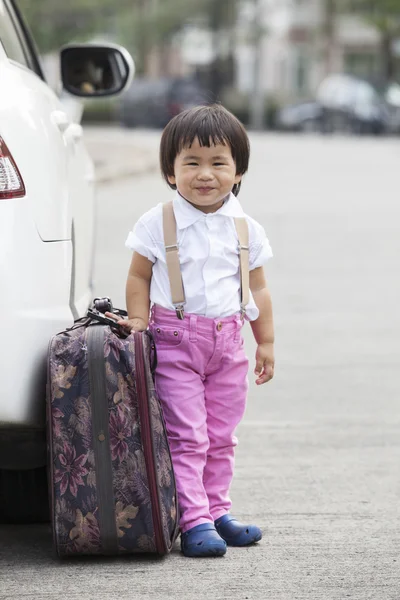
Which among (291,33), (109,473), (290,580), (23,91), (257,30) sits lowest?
(290,580)

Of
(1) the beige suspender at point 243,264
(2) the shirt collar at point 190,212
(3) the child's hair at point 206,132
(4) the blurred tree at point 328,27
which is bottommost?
(1) the beige suspender at point 243,264

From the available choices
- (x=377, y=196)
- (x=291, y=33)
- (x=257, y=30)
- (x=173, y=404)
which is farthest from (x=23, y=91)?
(x=291, y=33)

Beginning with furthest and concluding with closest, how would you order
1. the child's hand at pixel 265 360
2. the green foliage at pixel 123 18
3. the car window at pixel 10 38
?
the green foliage at pixel 123 18
the car window at pixel 10 38
the child's hand at pixel 265 360

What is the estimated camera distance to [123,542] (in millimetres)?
3488

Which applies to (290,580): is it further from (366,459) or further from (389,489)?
(366,459)

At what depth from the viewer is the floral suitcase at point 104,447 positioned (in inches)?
135

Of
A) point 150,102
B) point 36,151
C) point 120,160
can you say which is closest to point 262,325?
point 36,151

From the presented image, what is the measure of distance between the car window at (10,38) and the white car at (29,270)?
18 cm

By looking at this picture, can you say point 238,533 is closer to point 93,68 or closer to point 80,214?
point 80,214

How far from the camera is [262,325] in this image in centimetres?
380

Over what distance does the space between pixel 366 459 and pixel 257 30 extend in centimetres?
4006

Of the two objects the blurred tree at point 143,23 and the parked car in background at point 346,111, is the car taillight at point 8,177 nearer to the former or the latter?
the parked car in background at point 346,111

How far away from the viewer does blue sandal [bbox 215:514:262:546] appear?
3.73 m

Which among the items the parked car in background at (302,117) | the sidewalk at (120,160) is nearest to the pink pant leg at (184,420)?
the sidewalk at (120,160)
